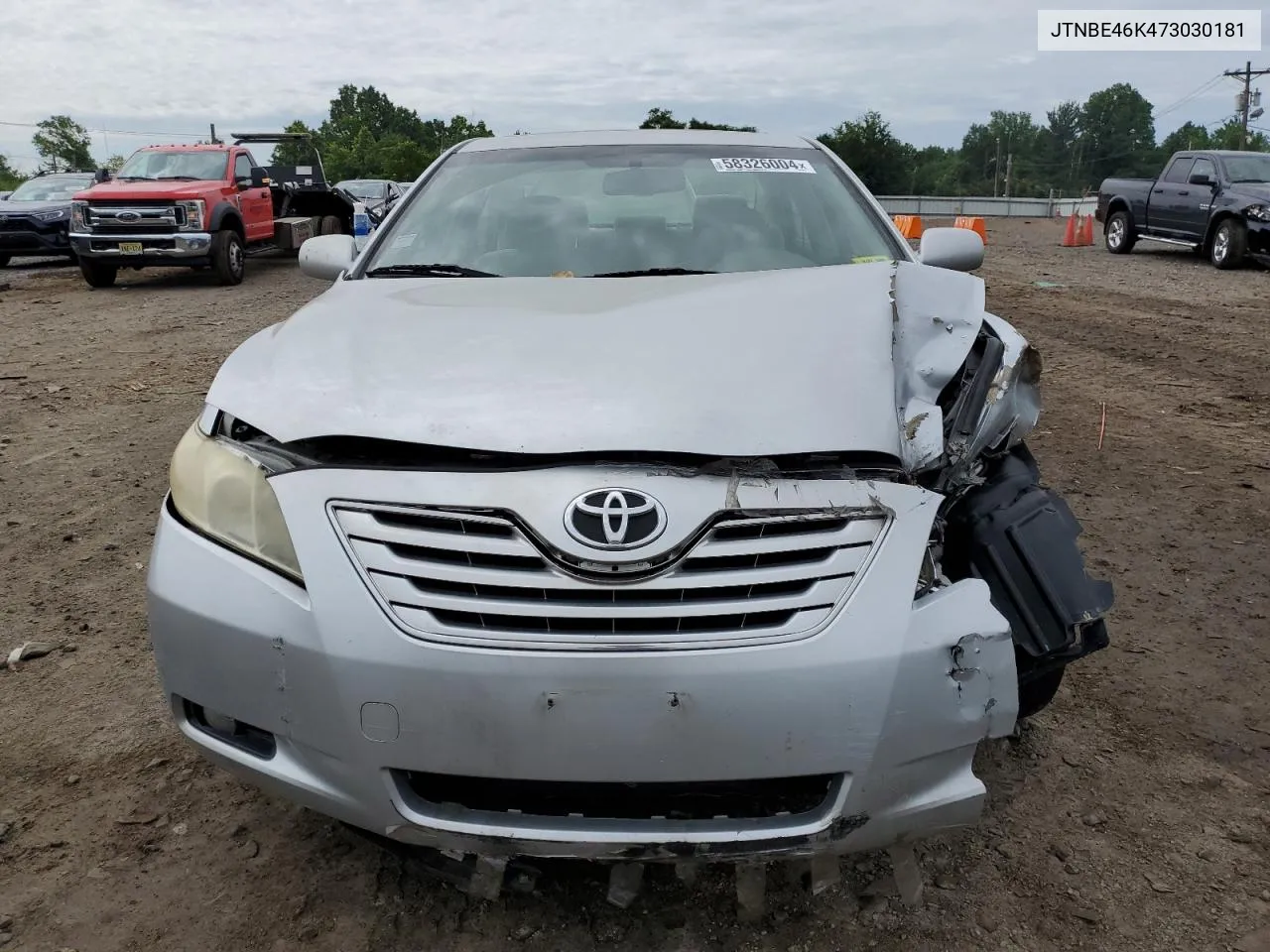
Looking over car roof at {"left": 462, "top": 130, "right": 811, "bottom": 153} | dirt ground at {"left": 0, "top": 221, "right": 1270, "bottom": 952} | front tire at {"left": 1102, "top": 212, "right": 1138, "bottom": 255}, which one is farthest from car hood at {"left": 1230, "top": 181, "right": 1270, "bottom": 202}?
car roof at {"left": 462, "top": 130, "right": 811, "bottom": 153}

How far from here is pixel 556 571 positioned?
1718 millimetres

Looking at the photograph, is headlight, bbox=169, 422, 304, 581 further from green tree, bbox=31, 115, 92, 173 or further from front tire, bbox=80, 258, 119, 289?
green tree, bbox=31, 115, 92, 173

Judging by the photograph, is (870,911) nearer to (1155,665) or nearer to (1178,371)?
(1155,665)

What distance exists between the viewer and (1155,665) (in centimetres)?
307

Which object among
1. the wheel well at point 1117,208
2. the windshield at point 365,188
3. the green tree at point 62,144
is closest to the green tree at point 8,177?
the green tree at point 62,144

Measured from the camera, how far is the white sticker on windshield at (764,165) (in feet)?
→ 11.4

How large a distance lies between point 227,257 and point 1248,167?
13.7 metres

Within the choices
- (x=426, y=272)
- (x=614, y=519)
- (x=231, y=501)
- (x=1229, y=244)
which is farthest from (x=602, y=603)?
(x=1229, y=244)

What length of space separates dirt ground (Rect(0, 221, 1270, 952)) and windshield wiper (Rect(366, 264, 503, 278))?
4.60 ft

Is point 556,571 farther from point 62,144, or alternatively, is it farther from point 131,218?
point 62,144

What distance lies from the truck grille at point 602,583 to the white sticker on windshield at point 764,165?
2008 millimetres

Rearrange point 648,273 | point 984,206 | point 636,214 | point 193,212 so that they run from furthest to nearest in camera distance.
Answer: point 984,206 → point 193,212 → point 636,214 → point 648,273

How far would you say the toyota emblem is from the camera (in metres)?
1.71

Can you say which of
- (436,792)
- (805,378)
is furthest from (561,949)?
(805,378)
